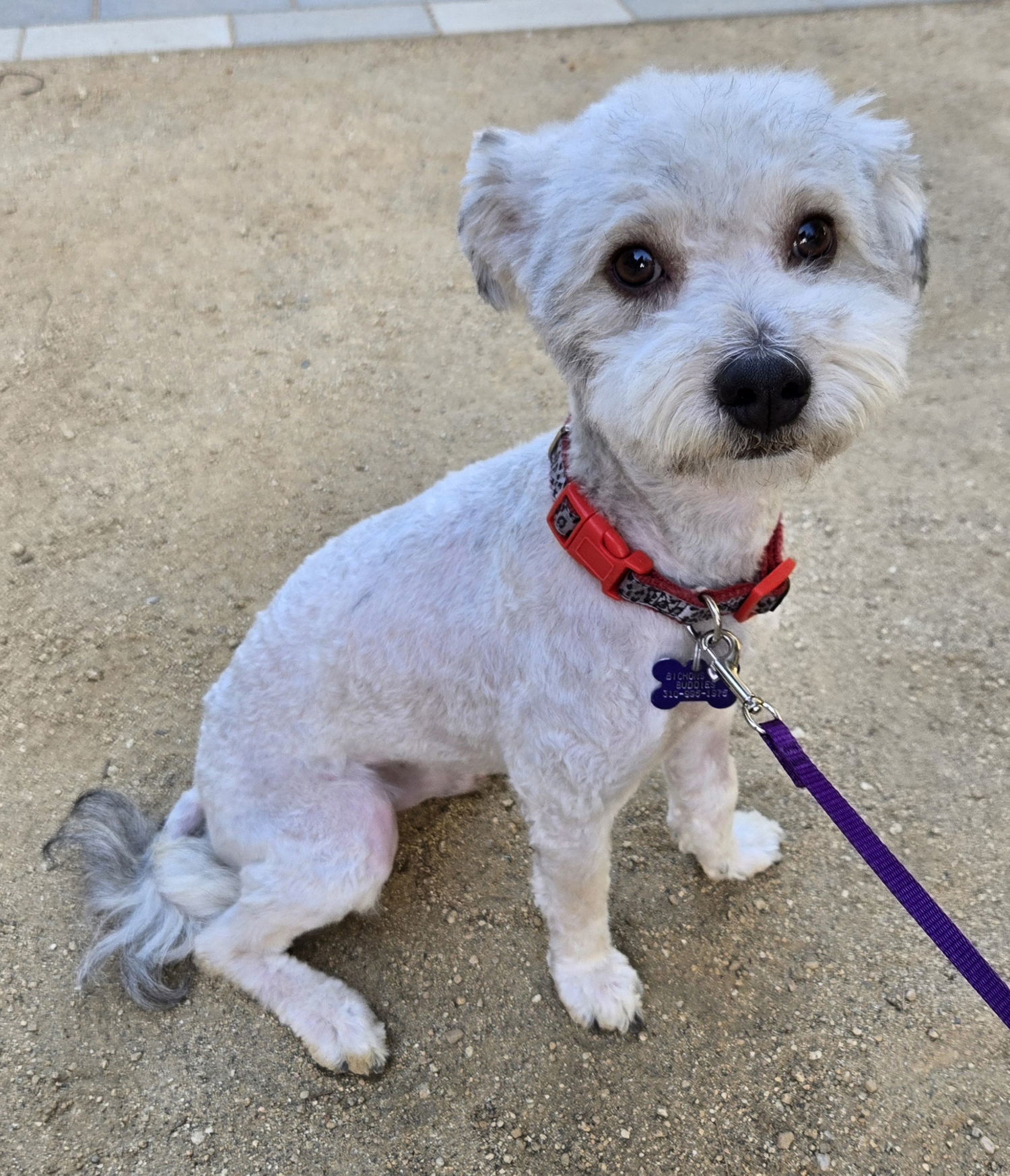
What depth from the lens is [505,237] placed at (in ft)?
6.45

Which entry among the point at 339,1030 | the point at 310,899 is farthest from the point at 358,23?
the point at 339,1030

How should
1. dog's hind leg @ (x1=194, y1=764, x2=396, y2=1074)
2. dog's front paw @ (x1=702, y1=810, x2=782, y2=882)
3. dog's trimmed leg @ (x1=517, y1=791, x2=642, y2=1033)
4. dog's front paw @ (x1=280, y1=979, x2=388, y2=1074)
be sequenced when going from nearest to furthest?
dog's trimmed leg @ (x1=517, y1=791, x2=642, y2=1033) → dog's hind leg @ (x1=194, y1=764, x2=396, y2=1074) → dog's front paw @ (x1=280, y1=979, x2=388, y2=1074) → dog's front paw @ (x1=702, y1=810, x2=782, y2=882)

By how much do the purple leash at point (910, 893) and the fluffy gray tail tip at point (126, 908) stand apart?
72.6 inches

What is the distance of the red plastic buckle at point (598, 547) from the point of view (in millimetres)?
1903

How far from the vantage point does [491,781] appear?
3.17 metres

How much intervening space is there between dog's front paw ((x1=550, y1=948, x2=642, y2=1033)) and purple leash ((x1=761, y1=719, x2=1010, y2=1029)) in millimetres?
1099

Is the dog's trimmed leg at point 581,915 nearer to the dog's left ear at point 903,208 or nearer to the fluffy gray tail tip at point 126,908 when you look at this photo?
the fluffy gray tail tip at point 126,908

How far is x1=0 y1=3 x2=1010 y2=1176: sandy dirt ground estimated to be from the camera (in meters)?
2.45

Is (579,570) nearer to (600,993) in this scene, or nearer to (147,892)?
(600,993)

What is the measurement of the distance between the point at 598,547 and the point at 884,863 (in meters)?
0.80

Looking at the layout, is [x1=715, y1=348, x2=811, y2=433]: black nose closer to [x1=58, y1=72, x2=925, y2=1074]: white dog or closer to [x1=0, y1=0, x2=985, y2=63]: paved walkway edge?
[x1=58, y1=72, x2=925, y2=1074]: white dog

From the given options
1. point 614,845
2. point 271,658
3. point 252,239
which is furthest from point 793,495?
point 252,239

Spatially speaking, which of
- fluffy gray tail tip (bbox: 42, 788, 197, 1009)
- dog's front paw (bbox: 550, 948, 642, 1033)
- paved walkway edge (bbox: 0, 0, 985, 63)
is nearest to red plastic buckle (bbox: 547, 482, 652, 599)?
dog's front paw (bbox: 550, 948, 642, 1033)

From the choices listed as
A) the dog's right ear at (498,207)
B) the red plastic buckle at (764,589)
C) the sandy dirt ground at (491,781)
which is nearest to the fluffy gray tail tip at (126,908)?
the sandy dirt ground at (491,781)
